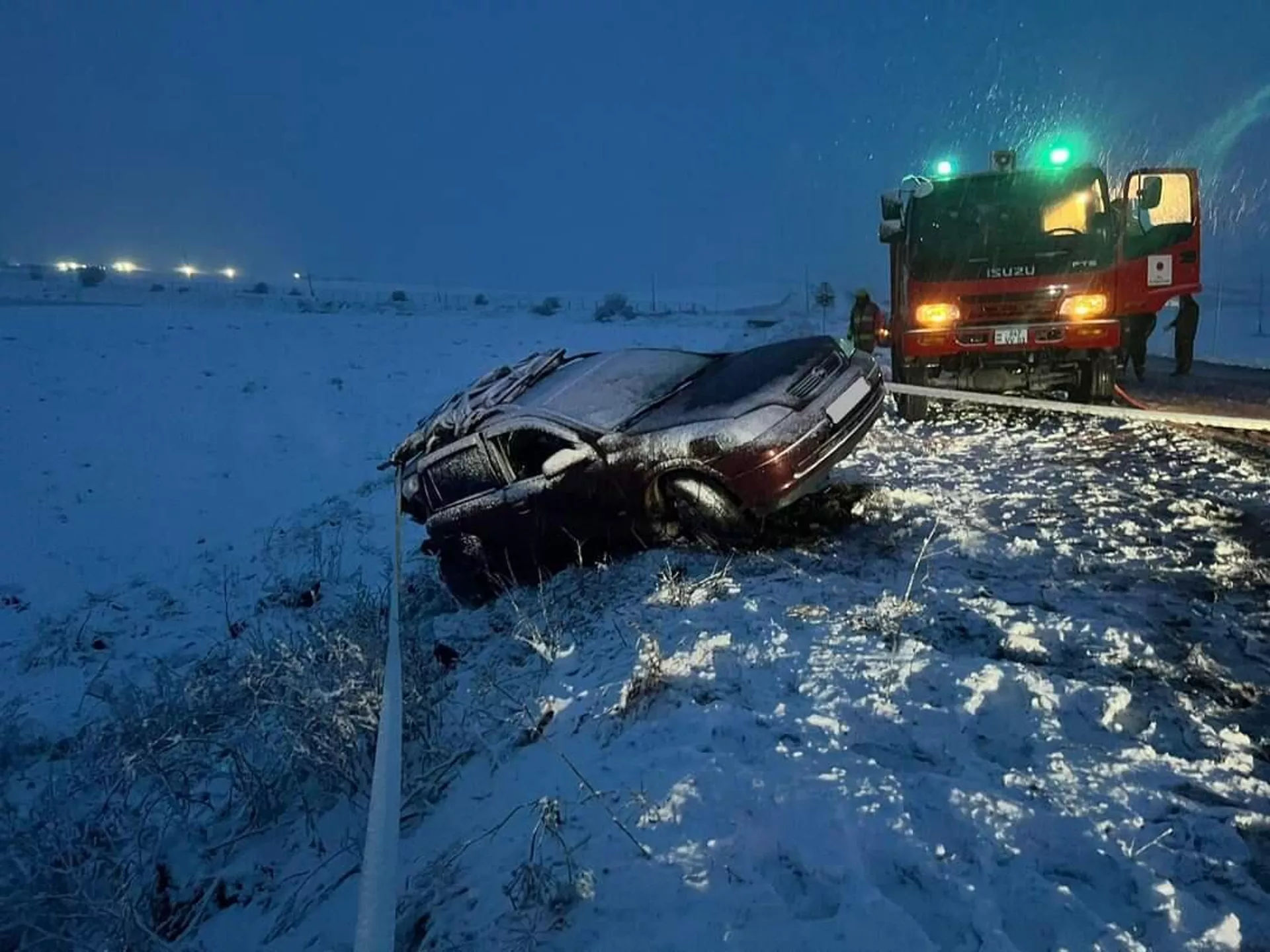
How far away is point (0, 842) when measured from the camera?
3641mm

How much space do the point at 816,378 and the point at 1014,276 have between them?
3658 mm

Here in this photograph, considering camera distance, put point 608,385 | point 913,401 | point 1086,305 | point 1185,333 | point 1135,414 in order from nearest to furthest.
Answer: point 1135,414 < point 608,385 < point 1086,305 < point 913,401 < point 1185,333

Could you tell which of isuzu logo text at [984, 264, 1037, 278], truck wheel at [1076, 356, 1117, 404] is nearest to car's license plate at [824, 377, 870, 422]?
isuzu logo text at [984, 264, 1037, 278]

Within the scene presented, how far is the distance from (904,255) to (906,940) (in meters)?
7.53

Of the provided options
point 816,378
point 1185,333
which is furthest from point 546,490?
point 1185,333

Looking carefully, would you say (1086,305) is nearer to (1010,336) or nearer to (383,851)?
(1010,336)

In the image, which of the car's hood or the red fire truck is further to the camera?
the red fire truck

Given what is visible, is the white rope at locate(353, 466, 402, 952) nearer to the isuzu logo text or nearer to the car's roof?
the car's roof

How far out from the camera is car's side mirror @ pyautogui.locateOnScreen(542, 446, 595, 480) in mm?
4959

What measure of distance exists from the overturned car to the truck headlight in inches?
115

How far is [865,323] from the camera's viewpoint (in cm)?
1091

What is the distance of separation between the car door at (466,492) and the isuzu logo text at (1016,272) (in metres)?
5.48

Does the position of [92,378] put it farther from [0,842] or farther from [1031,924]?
[1031,924]

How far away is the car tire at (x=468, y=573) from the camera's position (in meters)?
5.78
